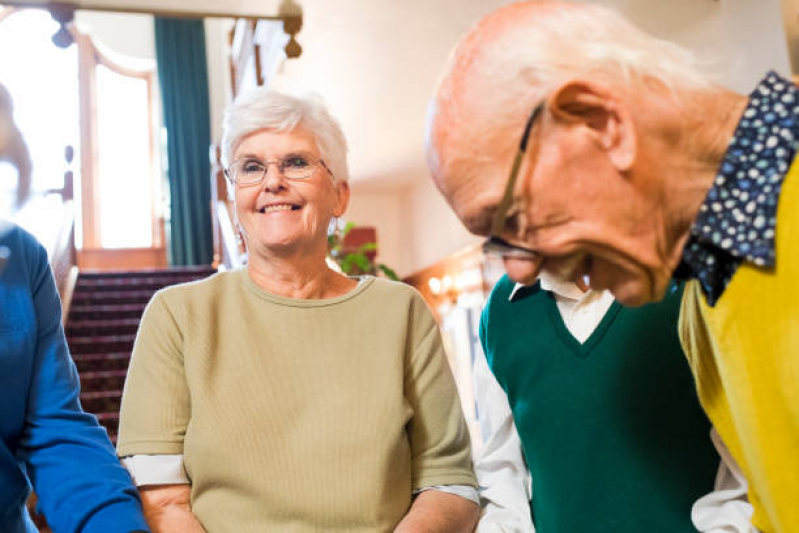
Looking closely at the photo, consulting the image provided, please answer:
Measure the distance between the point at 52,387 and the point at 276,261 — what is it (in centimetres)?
53

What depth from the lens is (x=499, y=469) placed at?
1.36m

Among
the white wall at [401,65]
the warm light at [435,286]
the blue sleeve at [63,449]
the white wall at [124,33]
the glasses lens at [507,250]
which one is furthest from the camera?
the white wall at [124,33]

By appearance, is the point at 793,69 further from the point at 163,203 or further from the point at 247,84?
the point at 163,203

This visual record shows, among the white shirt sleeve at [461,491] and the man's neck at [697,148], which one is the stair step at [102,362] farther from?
the man's neck at [697,148]

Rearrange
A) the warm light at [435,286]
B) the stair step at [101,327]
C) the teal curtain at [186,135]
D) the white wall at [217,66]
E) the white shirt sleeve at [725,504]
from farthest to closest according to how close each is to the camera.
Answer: the white wall at [217,66] < the teal curtain at [186,135] < the warm light at [435,286] < the stair step at [101,327] < the white shirt sleeve at [725,504]

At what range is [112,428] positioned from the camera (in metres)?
5.49

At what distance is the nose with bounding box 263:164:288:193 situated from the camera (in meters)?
1.53

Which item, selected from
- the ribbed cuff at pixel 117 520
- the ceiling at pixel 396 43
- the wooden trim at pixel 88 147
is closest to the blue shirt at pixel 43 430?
the ribbed cuff at pixel 117 520

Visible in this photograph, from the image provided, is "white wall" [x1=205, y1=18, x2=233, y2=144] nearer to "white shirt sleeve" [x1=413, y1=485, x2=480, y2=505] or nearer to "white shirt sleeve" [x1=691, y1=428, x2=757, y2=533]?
"white shirt sleeve" [x1=413, y1=485, x2=480, y2=505]

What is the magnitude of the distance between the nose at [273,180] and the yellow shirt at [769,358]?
3.20 feet

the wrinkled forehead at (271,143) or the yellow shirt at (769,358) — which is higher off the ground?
the wrinkled forehead at (271,143)

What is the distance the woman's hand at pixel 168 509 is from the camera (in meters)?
1.27

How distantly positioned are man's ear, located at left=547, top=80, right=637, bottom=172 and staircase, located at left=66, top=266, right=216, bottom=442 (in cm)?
526

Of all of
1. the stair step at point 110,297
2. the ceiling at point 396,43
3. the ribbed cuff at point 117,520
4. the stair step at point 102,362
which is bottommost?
the stair step at point 102,362
